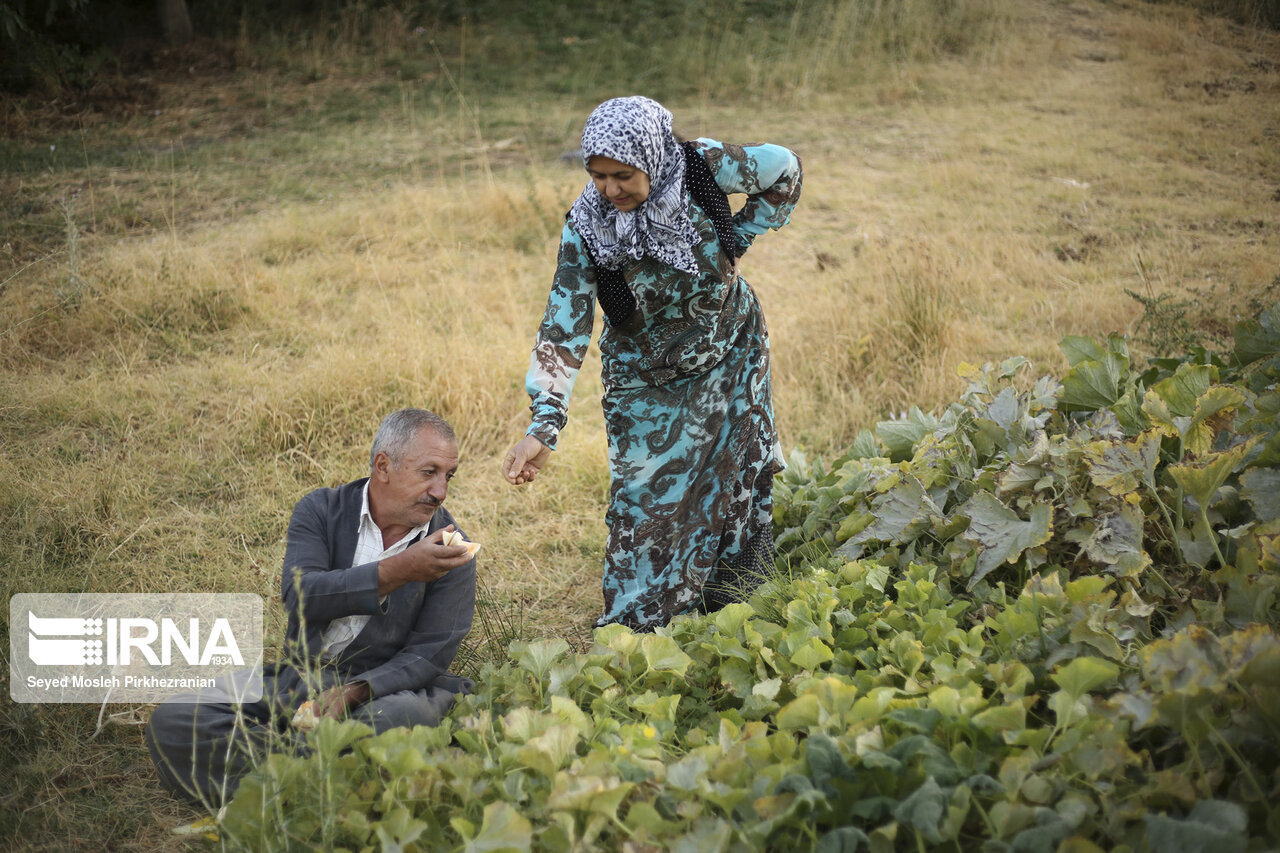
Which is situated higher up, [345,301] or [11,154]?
A: [11,154]

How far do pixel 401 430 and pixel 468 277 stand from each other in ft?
11.4

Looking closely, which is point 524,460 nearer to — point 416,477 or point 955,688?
point 416,477

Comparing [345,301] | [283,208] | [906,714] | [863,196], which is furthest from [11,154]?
[906,714]

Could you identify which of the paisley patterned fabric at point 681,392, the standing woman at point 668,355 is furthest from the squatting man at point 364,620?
the paisley patterned fabric at point 681,392

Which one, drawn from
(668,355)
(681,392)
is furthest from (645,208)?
(681,392)

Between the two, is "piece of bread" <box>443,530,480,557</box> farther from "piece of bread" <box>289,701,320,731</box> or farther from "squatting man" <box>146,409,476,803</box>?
"piece of bread" <box>289,701,320,731</box>

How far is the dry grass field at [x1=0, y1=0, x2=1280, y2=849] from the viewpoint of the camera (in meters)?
3.40

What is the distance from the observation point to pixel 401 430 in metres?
2.30

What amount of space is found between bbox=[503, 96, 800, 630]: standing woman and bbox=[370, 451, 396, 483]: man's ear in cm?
29

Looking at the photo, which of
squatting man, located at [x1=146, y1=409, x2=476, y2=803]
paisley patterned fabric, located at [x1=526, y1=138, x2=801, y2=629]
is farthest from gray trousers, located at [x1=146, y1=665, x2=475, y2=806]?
paisley patterned fabric, located at [x1=526, y1=138, x2=801, y2=629]

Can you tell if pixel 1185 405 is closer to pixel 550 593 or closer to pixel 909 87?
pixel 550 593

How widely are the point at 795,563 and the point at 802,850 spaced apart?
57.5 inches

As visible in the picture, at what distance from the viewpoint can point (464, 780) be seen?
6.16ft

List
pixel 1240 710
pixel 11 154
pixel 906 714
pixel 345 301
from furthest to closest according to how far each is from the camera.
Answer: pixel 11 154 → pixel 345 301 → pixel 906 714 → pixel 1240 710
